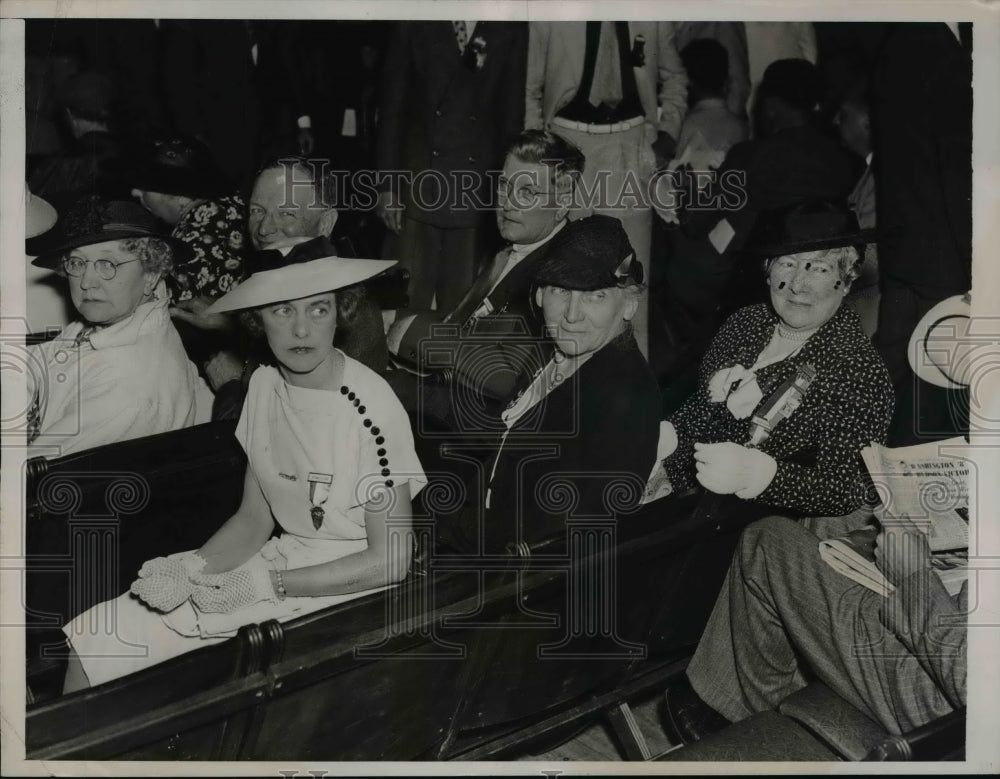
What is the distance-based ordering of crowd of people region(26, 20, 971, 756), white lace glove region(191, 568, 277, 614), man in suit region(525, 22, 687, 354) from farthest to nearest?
man in suit region(525, 22, 687, 354)
crowd of people region(26, 20, 971, 756)
white lace glove region(191, 568, 277, 614)

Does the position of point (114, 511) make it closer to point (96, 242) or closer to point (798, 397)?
point (96, 242)

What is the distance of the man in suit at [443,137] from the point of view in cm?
329

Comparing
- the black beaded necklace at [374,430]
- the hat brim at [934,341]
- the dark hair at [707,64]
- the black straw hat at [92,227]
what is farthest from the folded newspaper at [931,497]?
the black straw hat at [92,227]

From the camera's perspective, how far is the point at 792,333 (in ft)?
10.8

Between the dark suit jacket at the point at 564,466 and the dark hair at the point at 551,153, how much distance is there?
0.53m

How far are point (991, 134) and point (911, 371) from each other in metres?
0.77

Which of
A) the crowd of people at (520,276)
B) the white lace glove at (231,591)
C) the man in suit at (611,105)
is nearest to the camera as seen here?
the white lace glove at (231,591)

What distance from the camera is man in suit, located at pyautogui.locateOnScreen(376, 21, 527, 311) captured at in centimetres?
329

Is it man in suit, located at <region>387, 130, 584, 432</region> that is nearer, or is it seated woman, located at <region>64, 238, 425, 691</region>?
seated woman, located at <region>64, 238, 425, 691</region>

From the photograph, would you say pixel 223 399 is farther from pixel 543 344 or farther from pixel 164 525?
pixel 543 344

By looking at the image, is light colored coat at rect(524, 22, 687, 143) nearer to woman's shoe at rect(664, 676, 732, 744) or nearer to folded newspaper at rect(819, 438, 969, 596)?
folded newspaper at rect(819, 438, 969, 596)

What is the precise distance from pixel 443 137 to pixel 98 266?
3.56 ft

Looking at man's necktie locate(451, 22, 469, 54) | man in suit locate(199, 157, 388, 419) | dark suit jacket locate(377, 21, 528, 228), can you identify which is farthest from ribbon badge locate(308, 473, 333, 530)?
man's necktie locate(451, 22, 469, 54)

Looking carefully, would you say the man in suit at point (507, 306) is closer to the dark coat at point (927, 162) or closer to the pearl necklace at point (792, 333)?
the pearl necklace at point (792, 333)
